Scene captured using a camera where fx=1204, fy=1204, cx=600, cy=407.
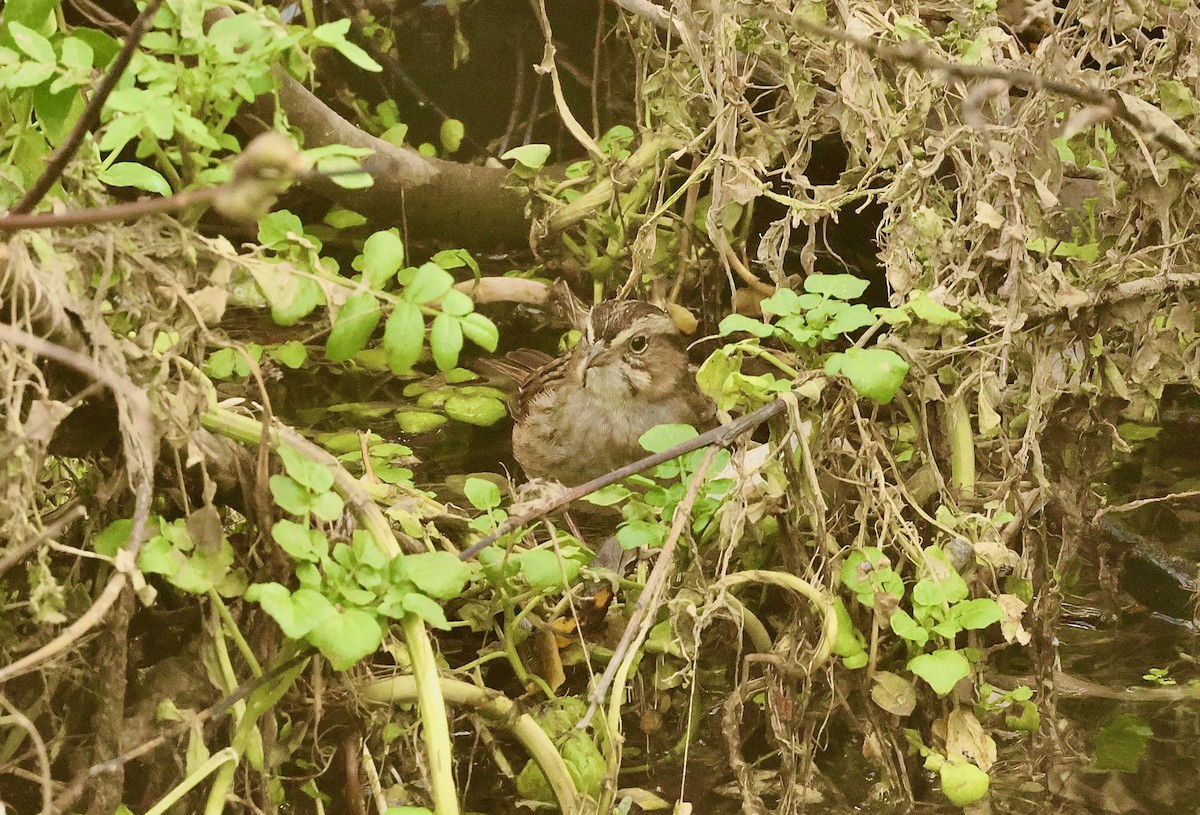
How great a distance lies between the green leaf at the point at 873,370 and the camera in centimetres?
230

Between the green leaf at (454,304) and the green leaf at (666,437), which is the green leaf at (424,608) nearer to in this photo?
the green leaf at (454,304)

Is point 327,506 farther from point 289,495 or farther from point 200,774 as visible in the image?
point 200,774

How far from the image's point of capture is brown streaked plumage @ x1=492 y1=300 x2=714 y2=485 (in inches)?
163

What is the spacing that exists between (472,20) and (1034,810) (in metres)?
4.42

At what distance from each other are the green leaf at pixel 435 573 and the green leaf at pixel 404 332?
33 centimetres

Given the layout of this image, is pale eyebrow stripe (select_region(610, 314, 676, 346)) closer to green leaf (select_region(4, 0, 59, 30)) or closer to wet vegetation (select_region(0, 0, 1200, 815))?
wet vegetation (select_region(0, 0, 1200, 815))

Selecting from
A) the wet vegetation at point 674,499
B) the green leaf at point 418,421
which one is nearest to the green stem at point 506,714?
the wet vegetation at point 674,499

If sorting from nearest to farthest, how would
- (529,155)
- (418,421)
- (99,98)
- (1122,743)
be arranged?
(99,98) → (1122,743) → (529,155) → (418,421)

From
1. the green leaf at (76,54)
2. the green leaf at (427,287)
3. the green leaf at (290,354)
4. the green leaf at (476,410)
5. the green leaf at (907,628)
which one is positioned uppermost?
the green leaf at (76,54)

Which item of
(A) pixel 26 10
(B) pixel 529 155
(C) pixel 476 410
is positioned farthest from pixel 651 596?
(C) pixel 476 410

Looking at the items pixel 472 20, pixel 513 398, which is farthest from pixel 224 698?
Result: pixel 472 20

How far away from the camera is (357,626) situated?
1903mm

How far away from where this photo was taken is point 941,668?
2.30 meters

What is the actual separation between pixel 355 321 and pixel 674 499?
35.3 inches
